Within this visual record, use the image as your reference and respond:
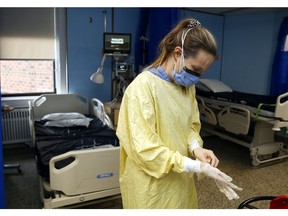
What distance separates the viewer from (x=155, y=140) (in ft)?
3.46

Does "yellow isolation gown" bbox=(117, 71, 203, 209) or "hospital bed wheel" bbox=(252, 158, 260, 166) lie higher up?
"yellow isolation gown" bbox=(117, 71, 203, 209)

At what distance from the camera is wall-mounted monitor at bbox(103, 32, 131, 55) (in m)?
3.58

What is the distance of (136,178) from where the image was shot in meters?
1.18

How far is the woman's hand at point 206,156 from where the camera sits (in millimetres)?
1138

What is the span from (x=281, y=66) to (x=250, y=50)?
69cm

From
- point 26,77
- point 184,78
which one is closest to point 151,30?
point 26,77

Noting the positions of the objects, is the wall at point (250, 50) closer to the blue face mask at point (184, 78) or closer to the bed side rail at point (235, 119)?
the bed side rail at point (235, 119)

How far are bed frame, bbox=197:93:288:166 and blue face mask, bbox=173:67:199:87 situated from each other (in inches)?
88.7

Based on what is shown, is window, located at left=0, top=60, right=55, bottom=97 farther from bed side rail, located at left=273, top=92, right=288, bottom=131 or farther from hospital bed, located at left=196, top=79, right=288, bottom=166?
bed side rail, located at left=273, top=92, right=288, bottom=131

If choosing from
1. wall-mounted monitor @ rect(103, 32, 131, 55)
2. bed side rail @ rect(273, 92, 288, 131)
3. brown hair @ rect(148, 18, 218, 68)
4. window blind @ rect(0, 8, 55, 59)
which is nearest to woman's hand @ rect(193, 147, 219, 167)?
brown hair @ rect(148, 18, 218, 68)

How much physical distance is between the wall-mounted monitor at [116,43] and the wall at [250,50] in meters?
2.03

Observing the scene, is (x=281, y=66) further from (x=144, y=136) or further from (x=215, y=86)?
(x=144, y=136)

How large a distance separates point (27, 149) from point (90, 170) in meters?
2.13

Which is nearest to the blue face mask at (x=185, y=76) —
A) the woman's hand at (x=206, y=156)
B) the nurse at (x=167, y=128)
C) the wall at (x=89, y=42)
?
the nurse at (x=167, y=128)
